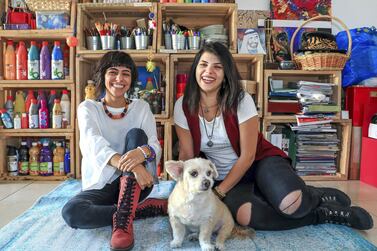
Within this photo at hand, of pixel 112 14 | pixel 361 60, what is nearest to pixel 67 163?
pixel 112 14

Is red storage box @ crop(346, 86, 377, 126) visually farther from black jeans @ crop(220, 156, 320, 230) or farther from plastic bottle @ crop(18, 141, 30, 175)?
plastic bottle @ crop(18, 141, 30, 175)

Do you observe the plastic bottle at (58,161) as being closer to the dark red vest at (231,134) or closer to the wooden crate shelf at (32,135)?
the wooden crate shelf at (32,135)

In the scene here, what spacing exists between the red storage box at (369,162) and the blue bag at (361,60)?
1.42ft

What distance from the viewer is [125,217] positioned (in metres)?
1.26

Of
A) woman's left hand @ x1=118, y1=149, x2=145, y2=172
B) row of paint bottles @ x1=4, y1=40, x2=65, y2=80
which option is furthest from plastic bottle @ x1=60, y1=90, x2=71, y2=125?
woman's left hand @ x1=118, y1=149, x2=145, y2=172

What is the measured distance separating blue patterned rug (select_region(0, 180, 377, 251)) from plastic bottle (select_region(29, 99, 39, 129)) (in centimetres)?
91

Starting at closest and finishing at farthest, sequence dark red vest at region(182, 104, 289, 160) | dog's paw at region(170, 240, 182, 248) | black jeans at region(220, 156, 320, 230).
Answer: dog's paw at region(170, 240, 182, 248), black jeans at region(220, 156, 320, 230), dark red vest at region(182, 104, 289, 160)

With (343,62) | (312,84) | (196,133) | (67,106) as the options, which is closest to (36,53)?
(67,106)

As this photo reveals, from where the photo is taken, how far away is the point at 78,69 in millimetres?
2307

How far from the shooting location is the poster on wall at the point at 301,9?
102 inches

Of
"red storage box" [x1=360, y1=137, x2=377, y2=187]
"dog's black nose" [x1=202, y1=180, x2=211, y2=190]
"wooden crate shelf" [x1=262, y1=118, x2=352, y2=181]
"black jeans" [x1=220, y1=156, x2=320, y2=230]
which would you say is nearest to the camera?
"dog's black nose" [x1=202, y1=180, x2=211, y2=190]

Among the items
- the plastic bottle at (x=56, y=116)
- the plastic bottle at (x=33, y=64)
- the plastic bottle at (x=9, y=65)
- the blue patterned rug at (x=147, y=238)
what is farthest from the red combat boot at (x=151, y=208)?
the plastic bottle at (x=9, y=65)

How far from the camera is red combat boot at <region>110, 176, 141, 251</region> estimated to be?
1.21 meters

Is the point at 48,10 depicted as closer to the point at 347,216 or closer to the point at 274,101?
the point at 274,101
